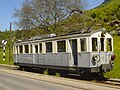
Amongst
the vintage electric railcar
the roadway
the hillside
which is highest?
the hillside

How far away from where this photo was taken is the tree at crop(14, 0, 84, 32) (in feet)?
150

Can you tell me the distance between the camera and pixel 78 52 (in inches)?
780

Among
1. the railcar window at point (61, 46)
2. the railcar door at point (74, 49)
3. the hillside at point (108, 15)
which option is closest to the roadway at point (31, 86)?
the railcar door at point (74, 49)

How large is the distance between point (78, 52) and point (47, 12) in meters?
26.9

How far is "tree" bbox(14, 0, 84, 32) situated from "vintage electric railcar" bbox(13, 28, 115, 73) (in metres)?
20.4

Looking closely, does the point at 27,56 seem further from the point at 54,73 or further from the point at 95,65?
the point at 95,65

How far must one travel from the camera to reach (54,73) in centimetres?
2489

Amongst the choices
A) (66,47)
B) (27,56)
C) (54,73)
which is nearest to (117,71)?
(66,47)

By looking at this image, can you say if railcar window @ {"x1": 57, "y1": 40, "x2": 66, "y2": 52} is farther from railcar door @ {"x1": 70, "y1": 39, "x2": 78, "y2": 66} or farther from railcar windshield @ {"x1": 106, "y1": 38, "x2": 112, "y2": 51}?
railcar windshield @ {"x1": 106, "y1": 38, "x2": 112, "y2": 51}

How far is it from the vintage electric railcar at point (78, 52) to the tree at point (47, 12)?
20361 mm

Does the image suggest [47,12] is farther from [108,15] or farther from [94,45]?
[94,45]

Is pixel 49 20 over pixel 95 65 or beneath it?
over

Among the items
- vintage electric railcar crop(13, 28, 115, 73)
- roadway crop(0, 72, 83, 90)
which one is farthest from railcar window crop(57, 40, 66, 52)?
roadway crop(0, 72, 83, 90)

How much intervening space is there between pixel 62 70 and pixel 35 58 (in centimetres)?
519
